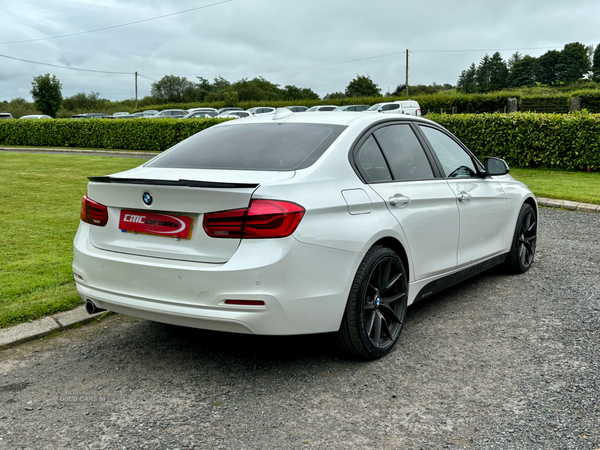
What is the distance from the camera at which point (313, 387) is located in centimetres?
345

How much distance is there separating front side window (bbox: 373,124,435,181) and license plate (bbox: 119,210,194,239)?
162cm

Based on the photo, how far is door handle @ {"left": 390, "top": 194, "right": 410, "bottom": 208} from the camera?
155 inches

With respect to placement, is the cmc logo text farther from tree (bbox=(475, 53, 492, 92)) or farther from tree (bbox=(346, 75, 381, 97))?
tree (bbox=(475, 53, 492, 92))

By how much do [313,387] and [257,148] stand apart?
5.26 feet

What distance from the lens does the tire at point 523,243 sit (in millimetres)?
5816

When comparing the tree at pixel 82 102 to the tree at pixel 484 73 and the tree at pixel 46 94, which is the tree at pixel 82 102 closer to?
the tree at pixel 46 94

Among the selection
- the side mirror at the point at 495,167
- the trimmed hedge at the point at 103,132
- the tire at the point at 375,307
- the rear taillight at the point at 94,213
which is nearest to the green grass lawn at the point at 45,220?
the rear taillight at the point at 94,213

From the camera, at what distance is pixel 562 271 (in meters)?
6.05

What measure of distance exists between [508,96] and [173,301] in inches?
1676

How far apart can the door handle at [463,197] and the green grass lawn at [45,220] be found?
3220 millimetres

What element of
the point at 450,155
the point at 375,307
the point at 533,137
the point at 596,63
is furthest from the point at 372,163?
the point at 596,63

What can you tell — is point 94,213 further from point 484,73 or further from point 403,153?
point 484,73

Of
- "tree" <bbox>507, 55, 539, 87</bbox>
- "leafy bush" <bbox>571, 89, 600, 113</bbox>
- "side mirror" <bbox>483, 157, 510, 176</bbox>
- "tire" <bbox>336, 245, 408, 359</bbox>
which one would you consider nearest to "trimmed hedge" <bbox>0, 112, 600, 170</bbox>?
"side mirror" <bbox>483, 157, 510, 176</bbox>

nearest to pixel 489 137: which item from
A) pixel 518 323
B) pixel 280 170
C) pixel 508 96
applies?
pixel 518 323
